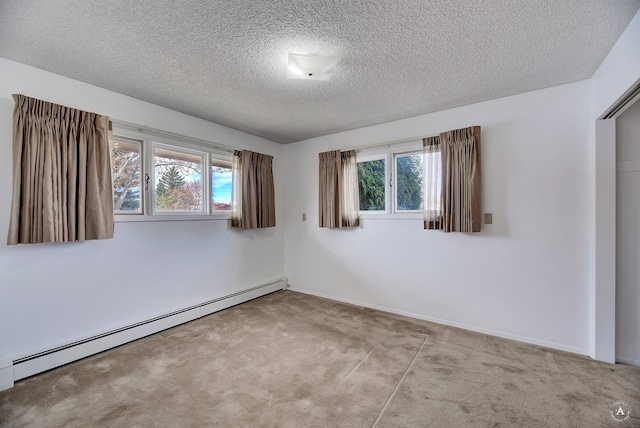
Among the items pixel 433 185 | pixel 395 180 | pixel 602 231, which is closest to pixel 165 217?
pixel 395 180

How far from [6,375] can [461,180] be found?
4.11 meters

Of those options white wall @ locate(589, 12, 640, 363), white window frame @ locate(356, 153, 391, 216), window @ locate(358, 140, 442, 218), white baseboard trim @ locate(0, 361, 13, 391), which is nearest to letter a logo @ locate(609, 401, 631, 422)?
white wall @ locate(589, 12, 640, 363)

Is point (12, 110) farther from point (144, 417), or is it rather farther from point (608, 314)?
point (608, 314)

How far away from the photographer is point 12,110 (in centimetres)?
201

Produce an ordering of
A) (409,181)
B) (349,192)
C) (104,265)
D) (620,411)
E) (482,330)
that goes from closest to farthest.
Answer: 1. (620,411)
2. (104,265)
3. (482,330)
4. (409,181)
5. (349,192)

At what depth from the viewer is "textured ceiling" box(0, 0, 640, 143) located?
1.52 meters

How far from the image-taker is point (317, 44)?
1.84m

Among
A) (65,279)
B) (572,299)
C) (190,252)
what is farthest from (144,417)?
(572,299)

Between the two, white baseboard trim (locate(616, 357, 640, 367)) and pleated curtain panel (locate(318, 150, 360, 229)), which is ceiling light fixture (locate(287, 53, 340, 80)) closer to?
pleated curtain panel (locate(318, 150, 360, 229))

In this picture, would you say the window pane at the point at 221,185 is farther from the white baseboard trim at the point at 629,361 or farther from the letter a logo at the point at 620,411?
the white baseboard trim at the point at 629,361

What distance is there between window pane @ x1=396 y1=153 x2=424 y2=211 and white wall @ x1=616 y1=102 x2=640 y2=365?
5.30 feet

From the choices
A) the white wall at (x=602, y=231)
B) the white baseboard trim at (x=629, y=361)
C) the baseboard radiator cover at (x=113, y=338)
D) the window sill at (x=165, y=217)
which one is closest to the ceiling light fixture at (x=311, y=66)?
the window sill at (x=165, y=217)

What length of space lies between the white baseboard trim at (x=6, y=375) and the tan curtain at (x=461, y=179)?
381 centimetres

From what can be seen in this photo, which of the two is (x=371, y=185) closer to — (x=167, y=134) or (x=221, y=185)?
(x=221, y=185)
